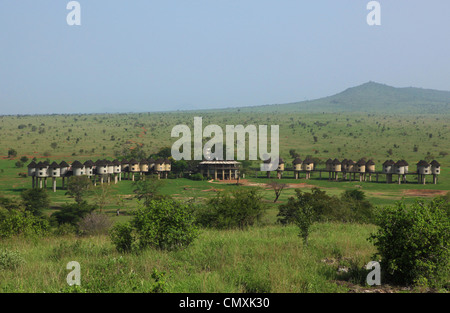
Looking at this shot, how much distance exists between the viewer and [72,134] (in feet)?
425

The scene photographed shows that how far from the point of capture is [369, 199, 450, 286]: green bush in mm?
8906

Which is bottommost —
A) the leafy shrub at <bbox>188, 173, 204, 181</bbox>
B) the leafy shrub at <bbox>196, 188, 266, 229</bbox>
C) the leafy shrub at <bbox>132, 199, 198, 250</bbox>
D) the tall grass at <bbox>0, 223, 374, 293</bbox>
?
the leafy shrub at <bbox>188, 173, 204, 181</bbox>

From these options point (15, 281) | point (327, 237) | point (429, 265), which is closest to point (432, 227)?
point (429, 265)

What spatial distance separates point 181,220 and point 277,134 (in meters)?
131

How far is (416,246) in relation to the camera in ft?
28.9

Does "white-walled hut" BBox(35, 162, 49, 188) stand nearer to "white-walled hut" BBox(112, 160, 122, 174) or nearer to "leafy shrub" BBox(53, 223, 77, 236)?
"white-walled hut" BBox(112, 160, 122, 174)

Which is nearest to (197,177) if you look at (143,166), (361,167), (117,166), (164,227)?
(143,166)

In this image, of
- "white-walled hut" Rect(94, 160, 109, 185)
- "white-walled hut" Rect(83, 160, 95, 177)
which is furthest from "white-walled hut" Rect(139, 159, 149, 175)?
"white-walled hut" Rect(83, 160, 95, 177)

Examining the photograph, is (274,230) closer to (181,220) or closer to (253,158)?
(181,220)

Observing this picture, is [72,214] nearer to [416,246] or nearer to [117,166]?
[117,166]

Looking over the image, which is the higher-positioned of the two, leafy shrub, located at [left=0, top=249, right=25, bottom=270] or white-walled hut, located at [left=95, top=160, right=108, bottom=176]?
leafy shrub, located at [left=0, top=249, right=25, bottom=270]

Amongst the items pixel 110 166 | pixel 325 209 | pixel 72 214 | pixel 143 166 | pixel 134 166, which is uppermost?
pixel 110 166

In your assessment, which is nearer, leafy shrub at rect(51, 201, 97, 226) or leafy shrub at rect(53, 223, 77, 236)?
leafy shrub at rect(53, 223, 77, 236)
